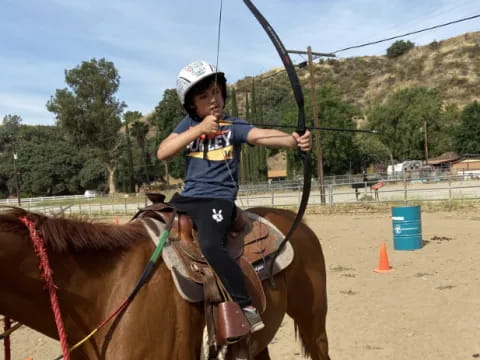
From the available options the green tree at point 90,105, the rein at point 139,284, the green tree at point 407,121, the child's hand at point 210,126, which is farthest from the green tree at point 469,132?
the rein at point 139,284

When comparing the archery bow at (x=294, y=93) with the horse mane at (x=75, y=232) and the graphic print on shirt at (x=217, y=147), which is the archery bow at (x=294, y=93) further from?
the horse mane at (x=75, y=232)

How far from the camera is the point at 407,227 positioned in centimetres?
1048

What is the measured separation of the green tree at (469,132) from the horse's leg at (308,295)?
55.9m

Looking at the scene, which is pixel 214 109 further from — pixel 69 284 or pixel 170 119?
pixel 170 119

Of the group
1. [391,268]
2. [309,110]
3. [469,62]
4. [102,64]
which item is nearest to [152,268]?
[391,268]

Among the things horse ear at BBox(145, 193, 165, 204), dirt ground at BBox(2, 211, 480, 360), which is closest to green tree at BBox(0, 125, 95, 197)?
dirt ground at BBox(2, 211, 480, 360)

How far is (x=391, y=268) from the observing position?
29.3 ft

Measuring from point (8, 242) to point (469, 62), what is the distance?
3680 inches

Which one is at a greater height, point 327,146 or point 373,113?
point 373,113

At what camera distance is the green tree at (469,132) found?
172ft

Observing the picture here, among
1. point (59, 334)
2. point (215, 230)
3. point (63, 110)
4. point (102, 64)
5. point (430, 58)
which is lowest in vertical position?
point (59, 334)

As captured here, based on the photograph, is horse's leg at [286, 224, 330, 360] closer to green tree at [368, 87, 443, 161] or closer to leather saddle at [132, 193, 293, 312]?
leather saddle at [132, 193, 293, 312]

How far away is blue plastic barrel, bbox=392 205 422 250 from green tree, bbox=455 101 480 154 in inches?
1896

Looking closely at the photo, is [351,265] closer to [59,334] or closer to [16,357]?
[16,357]
